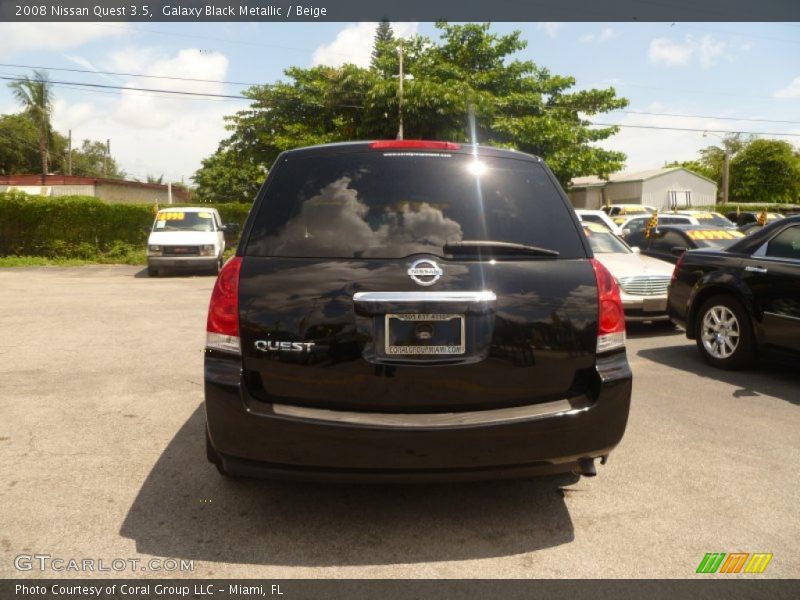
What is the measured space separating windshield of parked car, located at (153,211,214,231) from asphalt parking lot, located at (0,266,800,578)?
13.6m

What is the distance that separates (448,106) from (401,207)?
25846 millimetres

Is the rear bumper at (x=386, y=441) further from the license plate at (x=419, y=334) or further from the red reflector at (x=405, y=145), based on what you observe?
the red reflector at (x=405, y=145)

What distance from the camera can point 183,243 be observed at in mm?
17969

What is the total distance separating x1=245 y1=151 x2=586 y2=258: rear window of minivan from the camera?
9.86 feet

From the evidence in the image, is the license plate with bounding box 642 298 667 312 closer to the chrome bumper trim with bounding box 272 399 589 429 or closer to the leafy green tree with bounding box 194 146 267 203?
the chrome bumper trim with bounding box 272 399 589 429

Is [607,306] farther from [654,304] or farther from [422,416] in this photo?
[654,304]

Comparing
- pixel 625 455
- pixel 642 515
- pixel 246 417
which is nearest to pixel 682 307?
pixel 625 455

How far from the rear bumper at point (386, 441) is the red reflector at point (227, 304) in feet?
0.41

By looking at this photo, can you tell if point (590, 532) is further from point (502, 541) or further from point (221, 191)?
point (221, 191)

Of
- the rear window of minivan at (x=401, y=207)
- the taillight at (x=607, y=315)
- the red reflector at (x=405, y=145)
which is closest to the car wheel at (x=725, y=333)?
the taillight at (x=607, y=315)

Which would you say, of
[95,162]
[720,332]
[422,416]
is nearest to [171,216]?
[720,332]

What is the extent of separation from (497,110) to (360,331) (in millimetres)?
29849

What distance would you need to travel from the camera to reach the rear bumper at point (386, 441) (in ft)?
9.13
